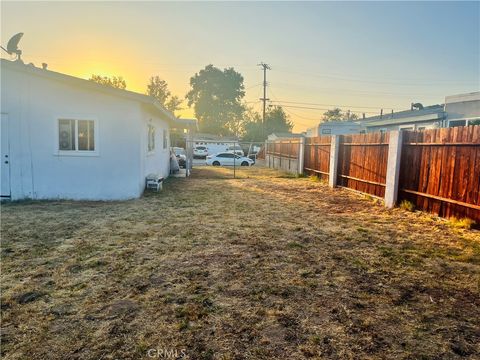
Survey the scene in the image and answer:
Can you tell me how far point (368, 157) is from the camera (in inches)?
415

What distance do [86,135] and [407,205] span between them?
29.4 feet

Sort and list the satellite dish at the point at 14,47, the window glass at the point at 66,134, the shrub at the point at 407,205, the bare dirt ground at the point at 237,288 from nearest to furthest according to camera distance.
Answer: the bare dirt ground at the point at 237,288 → the shrub at the point at 407,205 → the window glass at the point at 66,134 → the satellite dish at the point at 14,47

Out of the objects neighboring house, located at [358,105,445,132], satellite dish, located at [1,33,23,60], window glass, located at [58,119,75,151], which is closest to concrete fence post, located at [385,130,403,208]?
window glass, located at [58,119,75,151]

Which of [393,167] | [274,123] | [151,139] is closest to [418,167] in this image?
[393,167]

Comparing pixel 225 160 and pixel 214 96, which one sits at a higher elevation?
pixel 214 96

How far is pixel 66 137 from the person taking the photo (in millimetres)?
Answer: 9250

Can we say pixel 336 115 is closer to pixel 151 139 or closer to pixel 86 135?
pixel 151 139

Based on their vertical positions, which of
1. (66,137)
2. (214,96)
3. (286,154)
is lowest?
(286,154)

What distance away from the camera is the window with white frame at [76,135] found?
9172 mm

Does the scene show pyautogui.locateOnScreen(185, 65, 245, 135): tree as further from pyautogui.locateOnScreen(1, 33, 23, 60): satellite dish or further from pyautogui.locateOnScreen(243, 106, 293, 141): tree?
pyautogui.locateOnScreen(1, 33, 23, 60): satellite dish

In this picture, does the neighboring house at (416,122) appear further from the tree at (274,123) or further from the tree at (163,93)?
the tree at (163,93)

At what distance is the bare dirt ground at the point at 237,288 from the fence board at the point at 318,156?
770cm

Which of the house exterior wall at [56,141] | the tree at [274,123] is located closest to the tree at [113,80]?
the tree at [274,123]

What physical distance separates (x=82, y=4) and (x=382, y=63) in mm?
18685
